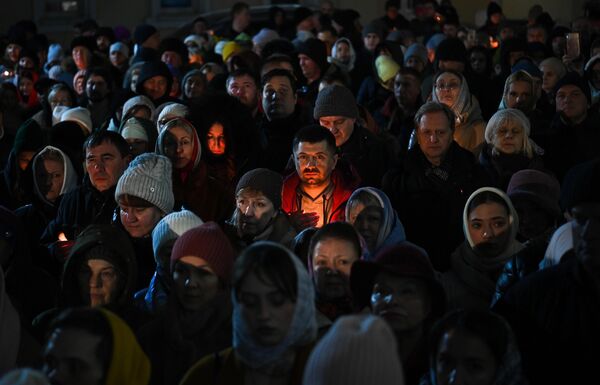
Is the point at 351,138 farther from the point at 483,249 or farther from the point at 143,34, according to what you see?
the point at 143,34

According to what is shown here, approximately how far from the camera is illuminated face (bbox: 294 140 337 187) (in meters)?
7.66

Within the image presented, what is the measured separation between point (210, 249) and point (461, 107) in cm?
464

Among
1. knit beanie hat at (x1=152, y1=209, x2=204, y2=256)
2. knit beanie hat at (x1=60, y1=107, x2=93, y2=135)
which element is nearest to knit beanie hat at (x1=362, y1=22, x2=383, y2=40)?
knit beanie hat at (x1=60, y1=107, x2=93, y2=135)

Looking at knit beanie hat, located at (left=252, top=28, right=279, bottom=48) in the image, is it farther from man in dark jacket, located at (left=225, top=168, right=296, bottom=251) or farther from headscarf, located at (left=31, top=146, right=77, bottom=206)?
man in dark jacket, located at (left=225, top=168, right=296, bottom=251)

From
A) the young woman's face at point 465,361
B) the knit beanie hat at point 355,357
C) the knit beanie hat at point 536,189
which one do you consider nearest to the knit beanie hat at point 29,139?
the knit beanie hat at point 536,189

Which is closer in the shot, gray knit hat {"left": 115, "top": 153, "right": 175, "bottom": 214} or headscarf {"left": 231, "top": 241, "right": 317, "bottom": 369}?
headscarf {"left": 231, "top": 241, "right": 317, "bottom": 369}

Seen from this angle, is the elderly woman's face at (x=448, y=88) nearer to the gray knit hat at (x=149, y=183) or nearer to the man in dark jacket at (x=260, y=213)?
the man in dark jacket at (x=260, y=213)

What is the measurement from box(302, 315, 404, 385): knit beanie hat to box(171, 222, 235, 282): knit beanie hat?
1.78 metres

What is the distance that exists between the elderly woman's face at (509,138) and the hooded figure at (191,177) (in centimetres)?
193

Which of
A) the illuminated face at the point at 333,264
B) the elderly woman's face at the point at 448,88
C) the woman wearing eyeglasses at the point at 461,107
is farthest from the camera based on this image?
the elderly woman's face at the point at 448,88

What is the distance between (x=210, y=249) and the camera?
5.65 metres

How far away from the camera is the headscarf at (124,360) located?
4.55 meters

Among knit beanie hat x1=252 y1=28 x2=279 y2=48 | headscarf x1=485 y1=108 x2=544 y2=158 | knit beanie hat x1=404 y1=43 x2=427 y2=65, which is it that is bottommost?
headscarf x1=485 y1=108 x2=544 y2=158

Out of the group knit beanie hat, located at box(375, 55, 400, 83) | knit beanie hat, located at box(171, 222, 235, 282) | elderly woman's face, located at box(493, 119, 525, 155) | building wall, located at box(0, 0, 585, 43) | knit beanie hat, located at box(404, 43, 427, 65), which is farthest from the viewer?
building wall, located at box(0, 0, 585, 43)
